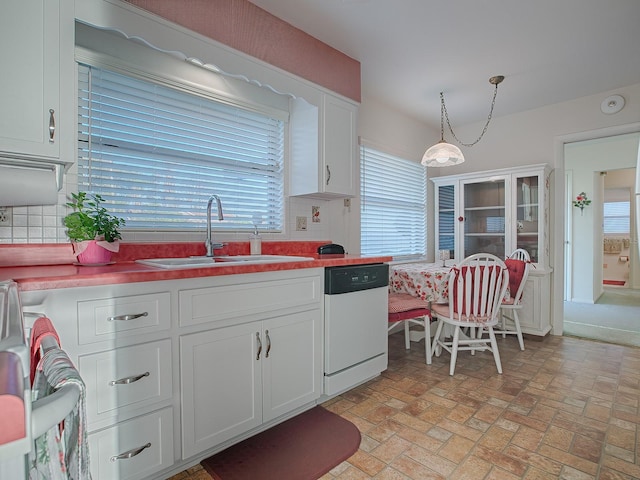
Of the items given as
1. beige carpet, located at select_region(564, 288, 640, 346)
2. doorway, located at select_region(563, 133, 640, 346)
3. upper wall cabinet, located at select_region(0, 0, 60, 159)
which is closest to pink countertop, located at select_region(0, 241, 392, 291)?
upper wall cabinet, located at select_region(0, 0, 60, 159)

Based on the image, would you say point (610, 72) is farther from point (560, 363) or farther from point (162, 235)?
point (162, 235)

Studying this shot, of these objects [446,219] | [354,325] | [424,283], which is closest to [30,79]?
[354,325]

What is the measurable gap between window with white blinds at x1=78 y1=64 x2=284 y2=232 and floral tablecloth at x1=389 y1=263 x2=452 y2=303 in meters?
1.21

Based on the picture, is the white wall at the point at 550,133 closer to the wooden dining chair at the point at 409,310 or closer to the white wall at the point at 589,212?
the wooden dining chair at the point at 409,310

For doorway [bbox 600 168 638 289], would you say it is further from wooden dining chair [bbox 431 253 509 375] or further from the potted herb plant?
the potted herb plant

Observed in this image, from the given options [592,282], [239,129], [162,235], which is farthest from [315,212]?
[592,282]

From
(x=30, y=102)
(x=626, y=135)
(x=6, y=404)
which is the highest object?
(x=626, y=135)

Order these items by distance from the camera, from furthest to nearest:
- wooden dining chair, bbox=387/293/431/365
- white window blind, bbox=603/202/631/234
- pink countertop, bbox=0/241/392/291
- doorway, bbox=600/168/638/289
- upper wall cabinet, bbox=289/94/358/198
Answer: white window blind, bbox=603/202/631/234
doorway, bbox=600/168/638/289
wooden dining chair, bbox=387/293/431/365
upper wall cabinet, bbox=289/94/358/198
pink countertop, bbox=0/241/392/291

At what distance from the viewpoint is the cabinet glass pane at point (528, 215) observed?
3.68 metres

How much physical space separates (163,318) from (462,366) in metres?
2.40

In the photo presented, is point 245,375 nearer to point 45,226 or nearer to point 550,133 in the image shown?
point 45,226

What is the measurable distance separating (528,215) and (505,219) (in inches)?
8.8

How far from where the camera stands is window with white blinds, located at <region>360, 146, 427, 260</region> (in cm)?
363

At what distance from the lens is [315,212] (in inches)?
117
